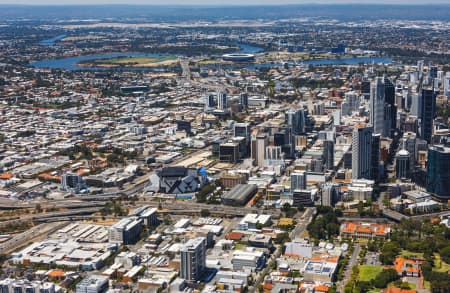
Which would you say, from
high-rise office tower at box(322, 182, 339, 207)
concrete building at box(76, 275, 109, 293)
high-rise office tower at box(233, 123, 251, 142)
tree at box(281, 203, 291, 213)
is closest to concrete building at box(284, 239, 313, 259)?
tree at box(281, 203, 291, 213)

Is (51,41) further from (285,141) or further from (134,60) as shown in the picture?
(285,141)

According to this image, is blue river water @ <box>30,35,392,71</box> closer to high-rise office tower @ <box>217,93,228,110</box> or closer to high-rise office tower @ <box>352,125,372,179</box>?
high-rise office tower @ <box>217,93,228,110</box>

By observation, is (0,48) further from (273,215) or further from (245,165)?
(273,215)

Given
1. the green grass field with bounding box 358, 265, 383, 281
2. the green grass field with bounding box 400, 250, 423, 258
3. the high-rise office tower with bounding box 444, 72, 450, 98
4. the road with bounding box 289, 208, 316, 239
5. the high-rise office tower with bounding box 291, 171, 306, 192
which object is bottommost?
the green grass field with bounding box 358, 265, 383, 281

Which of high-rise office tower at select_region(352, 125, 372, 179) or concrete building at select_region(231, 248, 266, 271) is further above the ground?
high-rise office tower at select_region(352, 125, 372, 179)

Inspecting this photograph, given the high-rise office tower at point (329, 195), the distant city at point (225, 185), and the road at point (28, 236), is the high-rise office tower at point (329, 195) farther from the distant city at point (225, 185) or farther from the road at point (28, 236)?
the road at point (28, 236)

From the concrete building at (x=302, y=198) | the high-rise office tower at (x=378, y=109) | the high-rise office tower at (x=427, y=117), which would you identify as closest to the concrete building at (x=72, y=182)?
the concrete building at (x=302, y=198)

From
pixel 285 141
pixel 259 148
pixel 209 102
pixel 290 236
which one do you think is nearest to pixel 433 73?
pixel 209 102
